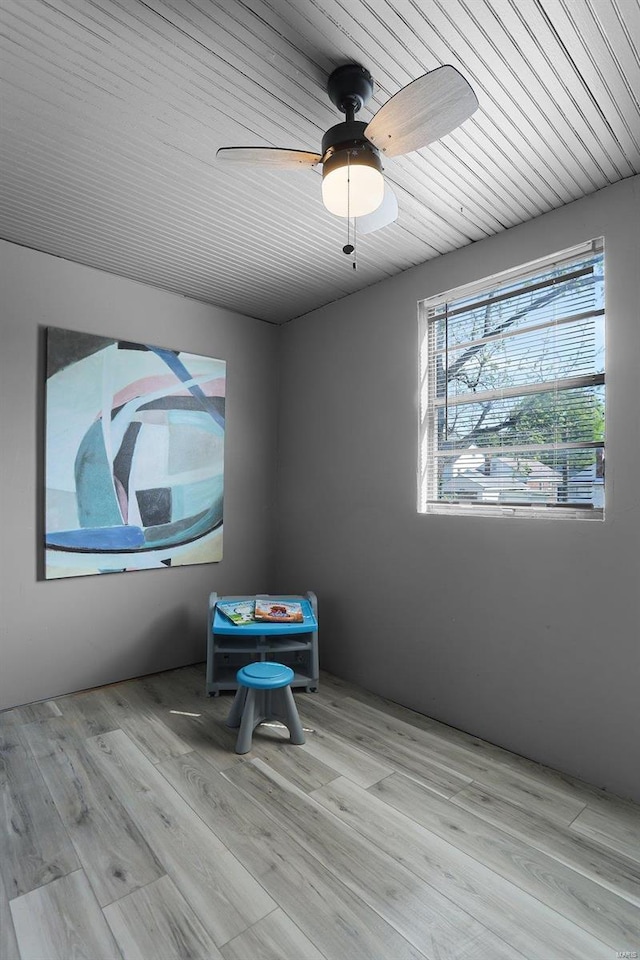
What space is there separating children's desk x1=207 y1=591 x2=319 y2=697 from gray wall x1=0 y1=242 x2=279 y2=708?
0.48m

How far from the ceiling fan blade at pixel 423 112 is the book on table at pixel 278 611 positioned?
232cm

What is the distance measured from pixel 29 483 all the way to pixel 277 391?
1.88 metres

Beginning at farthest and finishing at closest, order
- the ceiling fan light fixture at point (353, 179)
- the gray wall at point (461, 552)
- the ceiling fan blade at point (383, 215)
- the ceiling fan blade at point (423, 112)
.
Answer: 1. the gray wall at point (461, 552)
2. the ceiling fan blade at point (383, 215)
3. the ceiling fan light fixture at point (353, 179)
4. the ceiling fan blade at point (423, 112)

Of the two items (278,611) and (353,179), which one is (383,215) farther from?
(278,611)

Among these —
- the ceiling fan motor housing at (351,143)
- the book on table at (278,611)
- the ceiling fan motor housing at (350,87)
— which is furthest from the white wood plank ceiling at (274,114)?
the book on table at (278,611)

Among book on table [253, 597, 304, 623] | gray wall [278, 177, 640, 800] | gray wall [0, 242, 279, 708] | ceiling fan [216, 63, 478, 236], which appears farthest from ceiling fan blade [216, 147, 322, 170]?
book on table [253, 597, 304, 623]

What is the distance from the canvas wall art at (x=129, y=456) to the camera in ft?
9.48

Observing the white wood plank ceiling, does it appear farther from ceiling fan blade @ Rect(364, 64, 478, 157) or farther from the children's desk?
the children's desk

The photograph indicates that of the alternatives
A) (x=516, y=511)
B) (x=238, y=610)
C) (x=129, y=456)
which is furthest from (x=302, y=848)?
(x=129, y=456)

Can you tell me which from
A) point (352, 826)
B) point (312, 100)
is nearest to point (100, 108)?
point (312, 100)

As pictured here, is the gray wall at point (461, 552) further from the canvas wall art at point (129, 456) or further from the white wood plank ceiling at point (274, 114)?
the canvas wall art at point (129, 456)

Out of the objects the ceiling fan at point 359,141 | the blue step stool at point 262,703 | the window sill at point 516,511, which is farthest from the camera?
the blue step stool at point 262,703

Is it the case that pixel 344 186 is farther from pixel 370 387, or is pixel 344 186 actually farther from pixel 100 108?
pixel 370 387

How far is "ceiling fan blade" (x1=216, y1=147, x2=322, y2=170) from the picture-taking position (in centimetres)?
155
